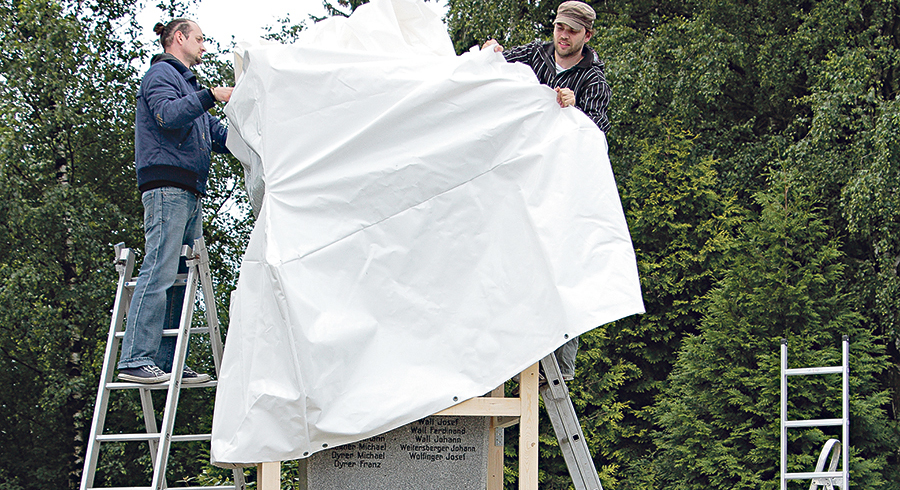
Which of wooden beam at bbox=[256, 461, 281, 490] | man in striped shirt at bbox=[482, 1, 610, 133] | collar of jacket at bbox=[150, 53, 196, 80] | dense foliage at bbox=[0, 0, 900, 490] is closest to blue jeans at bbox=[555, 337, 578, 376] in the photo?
man in striped shirt at bbox=[482, 1, 610, 133]

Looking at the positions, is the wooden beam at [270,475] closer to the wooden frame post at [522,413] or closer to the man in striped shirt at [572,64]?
the wooden frame post at [522,413]

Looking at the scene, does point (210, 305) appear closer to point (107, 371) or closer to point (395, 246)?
point (107, 371)

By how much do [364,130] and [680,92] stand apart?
877 centimetres

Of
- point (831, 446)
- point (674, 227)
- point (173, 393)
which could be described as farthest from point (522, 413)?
point (674, 227)

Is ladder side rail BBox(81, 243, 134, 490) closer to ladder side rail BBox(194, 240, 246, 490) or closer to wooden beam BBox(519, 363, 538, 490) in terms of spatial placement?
ladder side rail BBox(194, 240, 246, 490)

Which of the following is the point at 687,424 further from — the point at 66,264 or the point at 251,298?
the point at 66,264

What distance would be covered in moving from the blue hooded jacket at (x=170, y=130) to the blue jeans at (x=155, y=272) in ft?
A: 0.23

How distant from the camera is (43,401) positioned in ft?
40.9

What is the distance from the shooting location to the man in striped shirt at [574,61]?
418cm

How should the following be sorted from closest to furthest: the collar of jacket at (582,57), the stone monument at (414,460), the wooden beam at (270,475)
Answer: the wooden beam at (270,475), the stone monument at (414,460), the collar of jacket at (582,57)

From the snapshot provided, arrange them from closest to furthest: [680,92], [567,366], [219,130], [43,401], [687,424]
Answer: [567,366] < [219,130] < [687,424] < [680,92] < [43,401]

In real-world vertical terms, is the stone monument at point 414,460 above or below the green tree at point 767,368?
below

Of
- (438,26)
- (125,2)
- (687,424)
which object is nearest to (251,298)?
(438,26)

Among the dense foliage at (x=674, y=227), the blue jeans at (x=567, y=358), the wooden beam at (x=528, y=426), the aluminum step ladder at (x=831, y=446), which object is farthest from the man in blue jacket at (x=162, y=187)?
the dense foliage at (x=674, y=227)
